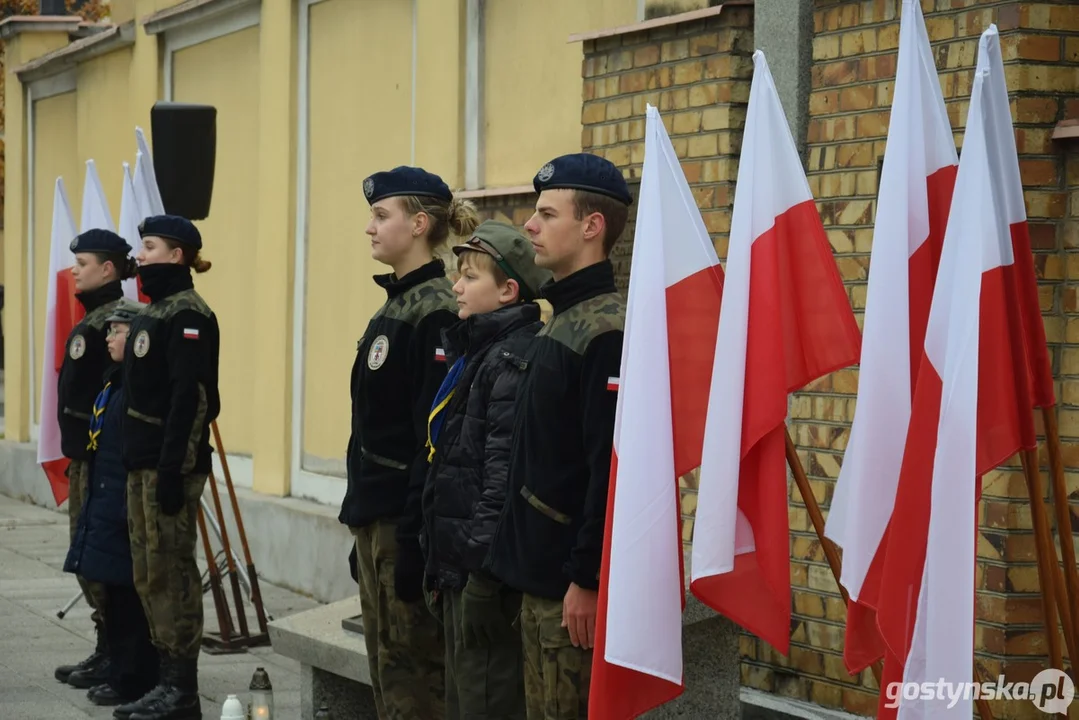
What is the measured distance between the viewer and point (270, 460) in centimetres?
1109

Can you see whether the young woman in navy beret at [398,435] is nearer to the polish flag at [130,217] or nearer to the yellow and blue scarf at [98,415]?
the yellow and blue scarf at [98,415]

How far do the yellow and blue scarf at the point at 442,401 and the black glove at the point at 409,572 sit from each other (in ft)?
1.18

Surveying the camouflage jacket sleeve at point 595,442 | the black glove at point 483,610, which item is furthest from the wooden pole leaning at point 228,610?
the camouflage jacket sleeve at point 595,442

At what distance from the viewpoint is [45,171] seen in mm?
15922

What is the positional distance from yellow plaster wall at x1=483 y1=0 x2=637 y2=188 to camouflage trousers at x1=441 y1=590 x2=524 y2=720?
12.3 feet

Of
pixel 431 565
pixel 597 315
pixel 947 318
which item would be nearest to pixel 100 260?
pixel 431 565

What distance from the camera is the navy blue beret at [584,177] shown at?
4418mm

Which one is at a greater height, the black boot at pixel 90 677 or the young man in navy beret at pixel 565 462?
the young man in navy beret at pixel 565 462

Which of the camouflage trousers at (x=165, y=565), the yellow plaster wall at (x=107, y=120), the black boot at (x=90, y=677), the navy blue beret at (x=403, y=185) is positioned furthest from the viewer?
the yellow plaster wall at (x=107, y=120)

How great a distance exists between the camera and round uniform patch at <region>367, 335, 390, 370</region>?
538cm

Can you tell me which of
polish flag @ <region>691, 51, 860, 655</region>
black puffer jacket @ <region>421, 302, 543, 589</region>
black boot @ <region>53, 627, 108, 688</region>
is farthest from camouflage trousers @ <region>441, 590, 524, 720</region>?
black boot @ <region>53, 627, 108, 688</region>

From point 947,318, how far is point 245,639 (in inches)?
232

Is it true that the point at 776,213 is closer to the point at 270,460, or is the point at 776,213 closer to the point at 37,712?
the point at 37,712

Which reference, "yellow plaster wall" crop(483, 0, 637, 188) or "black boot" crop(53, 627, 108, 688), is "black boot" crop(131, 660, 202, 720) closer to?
"black boot" crop(53, 627, 108, 688)
